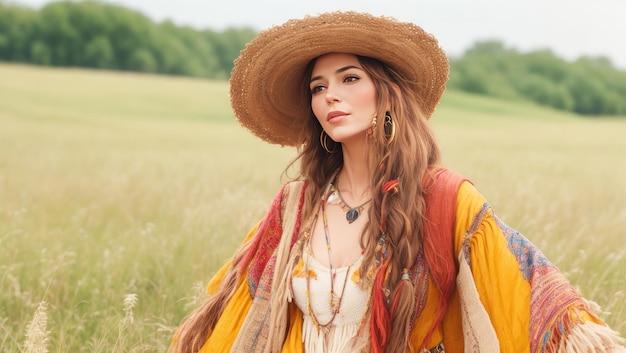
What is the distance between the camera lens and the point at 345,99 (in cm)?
266

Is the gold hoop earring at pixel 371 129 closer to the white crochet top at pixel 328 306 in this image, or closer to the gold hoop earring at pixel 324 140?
the gold hoop earring at pixel 324 140

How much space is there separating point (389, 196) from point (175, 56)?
59228 millimetres

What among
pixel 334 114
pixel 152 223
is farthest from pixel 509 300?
pixel 152 223

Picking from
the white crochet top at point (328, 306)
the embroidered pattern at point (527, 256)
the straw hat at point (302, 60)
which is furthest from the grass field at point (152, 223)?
the embroidered pattern at point (527, 256)

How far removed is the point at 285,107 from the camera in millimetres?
3178

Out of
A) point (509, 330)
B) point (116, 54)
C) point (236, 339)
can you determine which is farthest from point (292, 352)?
point (116, 54)

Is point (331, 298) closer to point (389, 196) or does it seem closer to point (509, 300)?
point (389, 196)

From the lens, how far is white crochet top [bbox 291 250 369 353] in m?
2.54

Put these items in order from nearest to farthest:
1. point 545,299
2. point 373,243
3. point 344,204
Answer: point 545,299 < point 373,243 < point 344,204

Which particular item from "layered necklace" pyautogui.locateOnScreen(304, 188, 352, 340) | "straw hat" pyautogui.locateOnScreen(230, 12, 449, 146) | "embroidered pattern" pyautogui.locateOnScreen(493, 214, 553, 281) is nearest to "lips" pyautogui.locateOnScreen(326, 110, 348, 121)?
"straw hat" pyautogui.locateOnScreen(230, 12, 449, 146)

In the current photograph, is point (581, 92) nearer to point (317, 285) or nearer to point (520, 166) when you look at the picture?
point (520, 166)

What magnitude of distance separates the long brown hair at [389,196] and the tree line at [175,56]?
5432cm

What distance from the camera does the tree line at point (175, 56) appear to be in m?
55.3

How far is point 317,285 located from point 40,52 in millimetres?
55090
